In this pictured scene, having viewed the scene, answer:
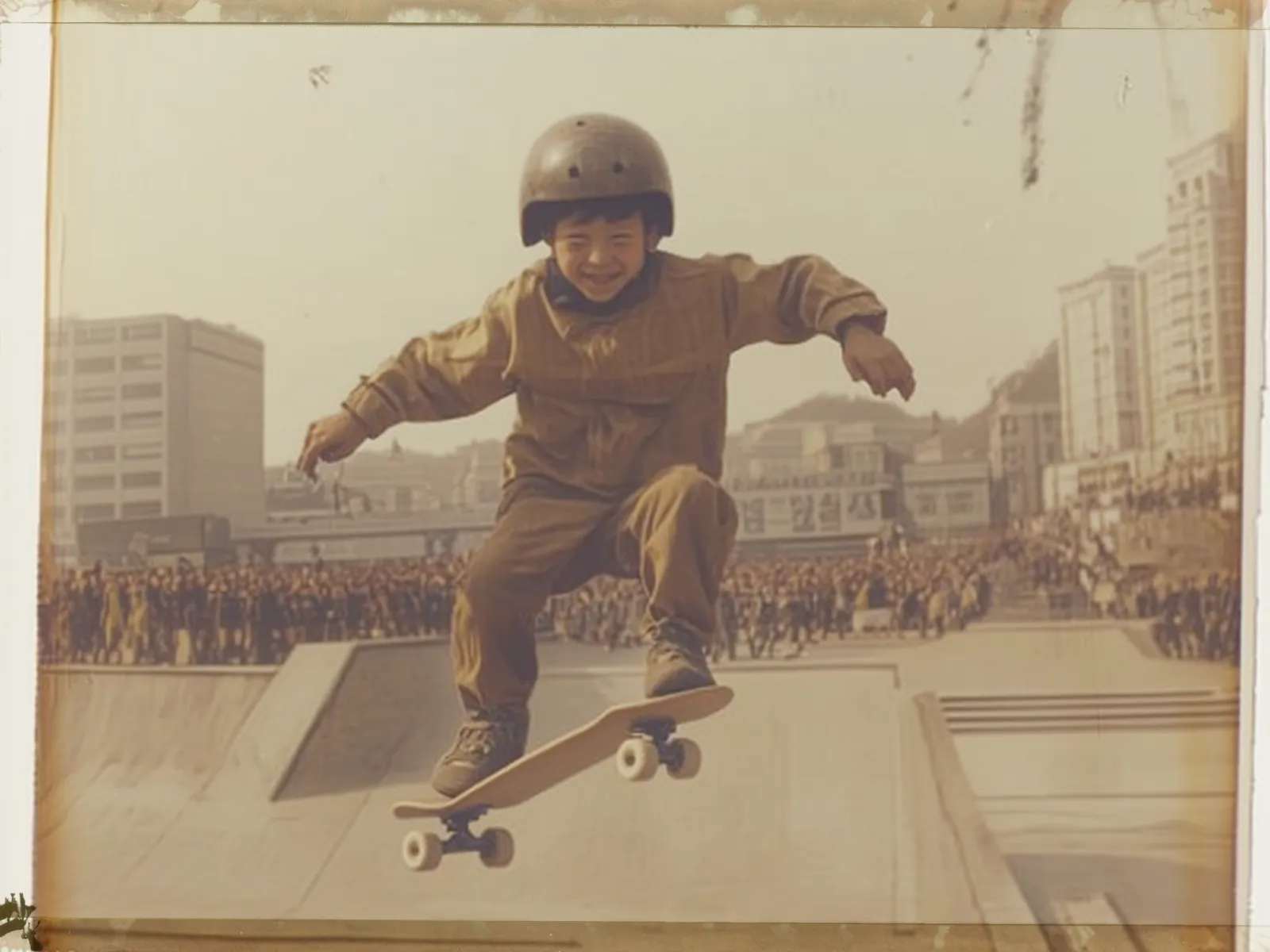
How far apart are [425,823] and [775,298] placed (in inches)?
68.2

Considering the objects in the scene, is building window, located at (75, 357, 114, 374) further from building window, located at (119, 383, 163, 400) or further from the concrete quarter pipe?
the concrete quarter pipe

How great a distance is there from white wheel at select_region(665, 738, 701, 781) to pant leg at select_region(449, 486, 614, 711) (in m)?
0.43

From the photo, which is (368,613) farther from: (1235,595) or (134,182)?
(1235,595)

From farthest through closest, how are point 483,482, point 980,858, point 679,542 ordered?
1. point 483,482
2. point 679,542
3. point 980,858

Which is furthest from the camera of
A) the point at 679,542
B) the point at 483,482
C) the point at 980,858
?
the point at 483,482

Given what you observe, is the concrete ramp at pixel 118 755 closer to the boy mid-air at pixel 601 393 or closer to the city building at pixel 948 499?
the boy mid-air at pixel 601 393

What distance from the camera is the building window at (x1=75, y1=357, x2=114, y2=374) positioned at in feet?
13.4

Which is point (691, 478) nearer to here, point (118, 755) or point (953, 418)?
point (953, 418)

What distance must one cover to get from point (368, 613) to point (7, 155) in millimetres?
1655

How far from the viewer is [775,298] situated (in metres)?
4.03

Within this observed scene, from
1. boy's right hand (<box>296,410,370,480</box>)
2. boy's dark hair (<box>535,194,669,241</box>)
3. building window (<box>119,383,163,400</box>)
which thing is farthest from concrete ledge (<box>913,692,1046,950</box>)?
building window (<box>119,383,163,400</box>)

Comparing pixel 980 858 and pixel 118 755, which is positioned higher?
pixel 118 755

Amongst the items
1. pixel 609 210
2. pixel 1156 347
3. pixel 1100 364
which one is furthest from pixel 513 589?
pixel 1156 347

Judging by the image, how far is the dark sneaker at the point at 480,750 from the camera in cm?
393
